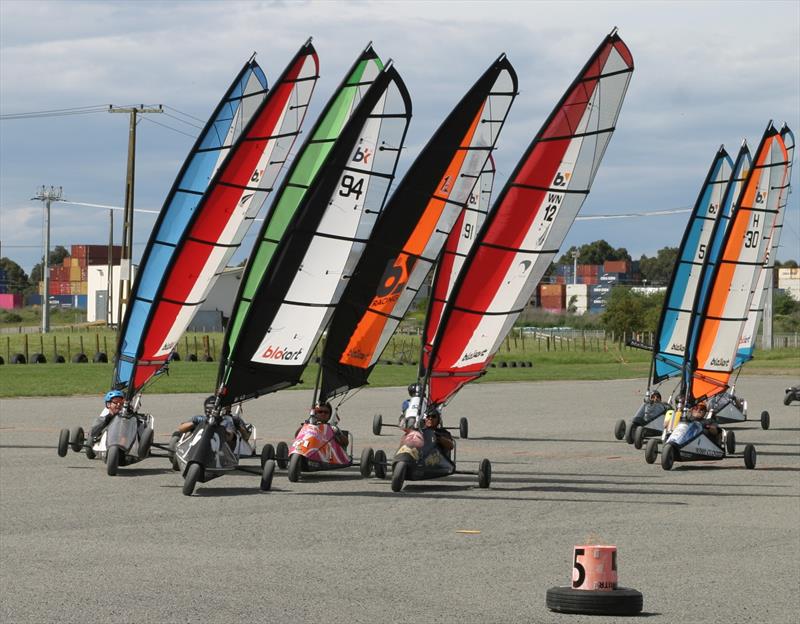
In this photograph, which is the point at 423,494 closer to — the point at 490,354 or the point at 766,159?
the point at 490,354

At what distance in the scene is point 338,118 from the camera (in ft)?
69.7

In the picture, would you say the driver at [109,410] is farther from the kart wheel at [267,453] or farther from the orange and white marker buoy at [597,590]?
the orange and white marker buoy at [597,590]

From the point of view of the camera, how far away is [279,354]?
60.6 ft

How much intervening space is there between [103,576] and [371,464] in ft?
25.8

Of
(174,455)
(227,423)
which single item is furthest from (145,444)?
(227,423)

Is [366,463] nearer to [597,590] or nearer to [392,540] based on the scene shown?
[392,540]

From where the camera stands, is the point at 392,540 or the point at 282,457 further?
the point at 282,457

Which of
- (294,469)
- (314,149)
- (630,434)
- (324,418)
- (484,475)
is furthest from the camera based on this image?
(630,434)

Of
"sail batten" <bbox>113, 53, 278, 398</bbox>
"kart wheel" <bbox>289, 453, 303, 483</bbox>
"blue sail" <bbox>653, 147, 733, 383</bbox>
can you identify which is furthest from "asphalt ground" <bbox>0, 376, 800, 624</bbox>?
"blue sail" <bbox>653, 147, 733, 383</bbox>

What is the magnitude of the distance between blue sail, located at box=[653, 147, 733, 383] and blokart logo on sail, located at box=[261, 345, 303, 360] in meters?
10.3

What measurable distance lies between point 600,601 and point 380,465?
9.42 meters

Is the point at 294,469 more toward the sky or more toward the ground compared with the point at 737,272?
more toward the ground

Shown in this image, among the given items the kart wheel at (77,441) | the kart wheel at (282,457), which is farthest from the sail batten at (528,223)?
the kart wheel at (77,441)

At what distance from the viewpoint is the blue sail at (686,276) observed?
93.7 ft
